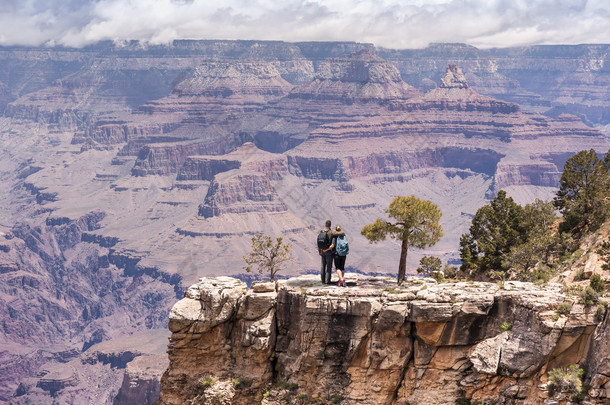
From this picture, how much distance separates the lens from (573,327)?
38.2m

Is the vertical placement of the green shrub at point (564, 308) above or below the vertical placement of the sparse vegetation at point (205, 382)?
above

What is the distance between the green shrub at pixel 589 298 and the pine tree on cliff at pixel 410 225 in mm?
12606

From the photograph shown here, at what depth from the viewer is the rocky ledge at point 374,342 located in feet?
129

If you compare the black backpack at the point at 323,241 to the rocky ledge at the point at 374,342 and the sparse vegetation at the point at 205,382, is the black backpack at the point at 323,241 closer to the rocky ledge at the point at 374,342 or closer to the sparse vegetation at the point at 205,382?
the rocky ledge at the point at 374,342

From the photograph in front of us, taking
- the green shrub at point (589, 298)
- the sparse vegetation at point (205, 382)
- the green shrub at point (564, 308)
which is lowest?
the sparse vegetation at point (205, 382)

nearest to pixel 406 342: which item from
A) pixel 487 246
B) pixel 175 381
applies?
pixel 175 381

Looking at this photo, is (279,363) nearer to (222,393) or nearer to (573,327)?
(222,393)

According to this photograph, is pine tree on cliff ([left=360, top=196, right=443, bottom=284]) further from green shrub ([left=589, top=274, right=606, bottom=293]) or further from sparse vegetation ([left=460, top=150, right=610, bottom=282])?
green shrub ([left=589, top=274, right=606, bottom=293])

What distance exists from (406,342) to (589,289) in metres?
9.98

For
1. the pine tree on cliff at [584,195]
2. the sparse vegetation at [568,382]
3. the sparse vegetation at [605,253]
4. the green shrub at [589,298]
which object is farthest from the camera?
the pine tree on cliff at [584,195]

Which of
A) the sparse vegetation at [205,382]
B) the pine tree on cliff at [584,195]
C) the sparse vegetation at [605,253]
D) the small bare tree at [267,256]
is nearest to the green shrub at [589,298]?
the sparse vegetation at [605,253]

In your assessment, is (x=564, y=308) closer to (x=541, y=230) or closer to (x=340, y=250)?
(x=340, y=250)

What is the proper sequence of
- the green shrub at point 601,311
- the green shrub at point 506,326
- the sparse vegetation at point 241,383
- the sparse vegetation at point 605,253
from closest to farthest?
the green shrub at point 601,311
the green shrub at point 506,326
the sparse vegetation at point 605,253
the sparse vegetation at point 241,383

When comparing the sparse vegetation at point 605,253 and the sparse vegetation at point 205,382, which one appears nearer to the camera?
the sparse vegetation at point 605,253
